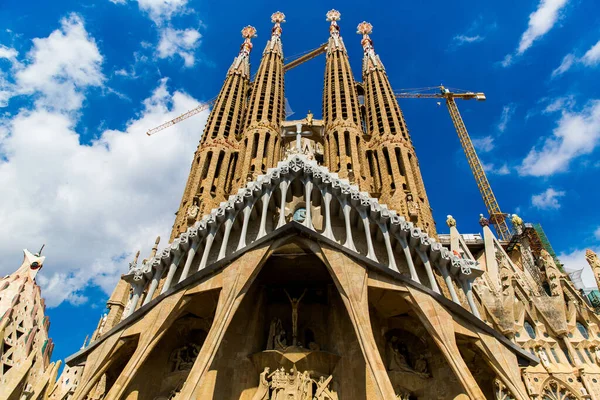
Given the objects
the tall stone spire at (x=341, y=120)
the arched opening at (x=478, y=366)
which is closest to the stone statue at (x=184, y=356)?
the arched opening at (x=478, y=366)

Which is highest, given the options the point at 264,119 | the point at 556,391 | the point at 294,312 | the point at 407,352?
the point at 264,119

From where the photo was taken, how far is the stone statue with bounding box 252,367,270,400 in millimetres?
15609

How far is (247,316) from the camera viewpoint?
17.9 metres

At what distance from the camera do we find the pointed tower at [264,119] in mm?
26891

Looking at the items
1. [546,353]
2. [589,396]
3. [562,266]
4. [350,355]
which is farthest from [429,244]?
[562,266]

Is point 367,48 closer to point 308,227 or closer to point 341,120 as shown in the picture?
point 341,120

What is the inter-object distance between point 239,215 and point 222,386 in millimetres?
6768

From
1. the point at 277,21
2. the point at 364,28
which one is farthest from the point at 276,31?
the point at 364,28

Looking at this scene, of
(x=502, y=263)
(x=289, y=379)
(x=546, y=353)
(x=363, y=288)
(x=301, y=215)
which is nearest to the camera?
(x=363, y=288)

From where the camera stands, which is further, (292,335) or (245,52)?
(245,52)

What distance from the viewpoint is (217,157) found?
27.5m

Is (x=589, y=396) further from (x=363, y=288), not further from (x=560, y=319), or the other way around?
(x=363, y=288)

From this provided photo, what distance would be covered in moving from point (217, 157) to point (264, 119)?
16.6 feet

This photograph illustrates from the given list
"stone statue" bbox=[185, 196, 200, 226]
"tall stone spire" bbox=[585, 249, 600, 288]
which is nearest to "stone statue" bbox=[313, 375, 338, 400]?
"stone statue" bbox=[185, 196, 200, 226]
